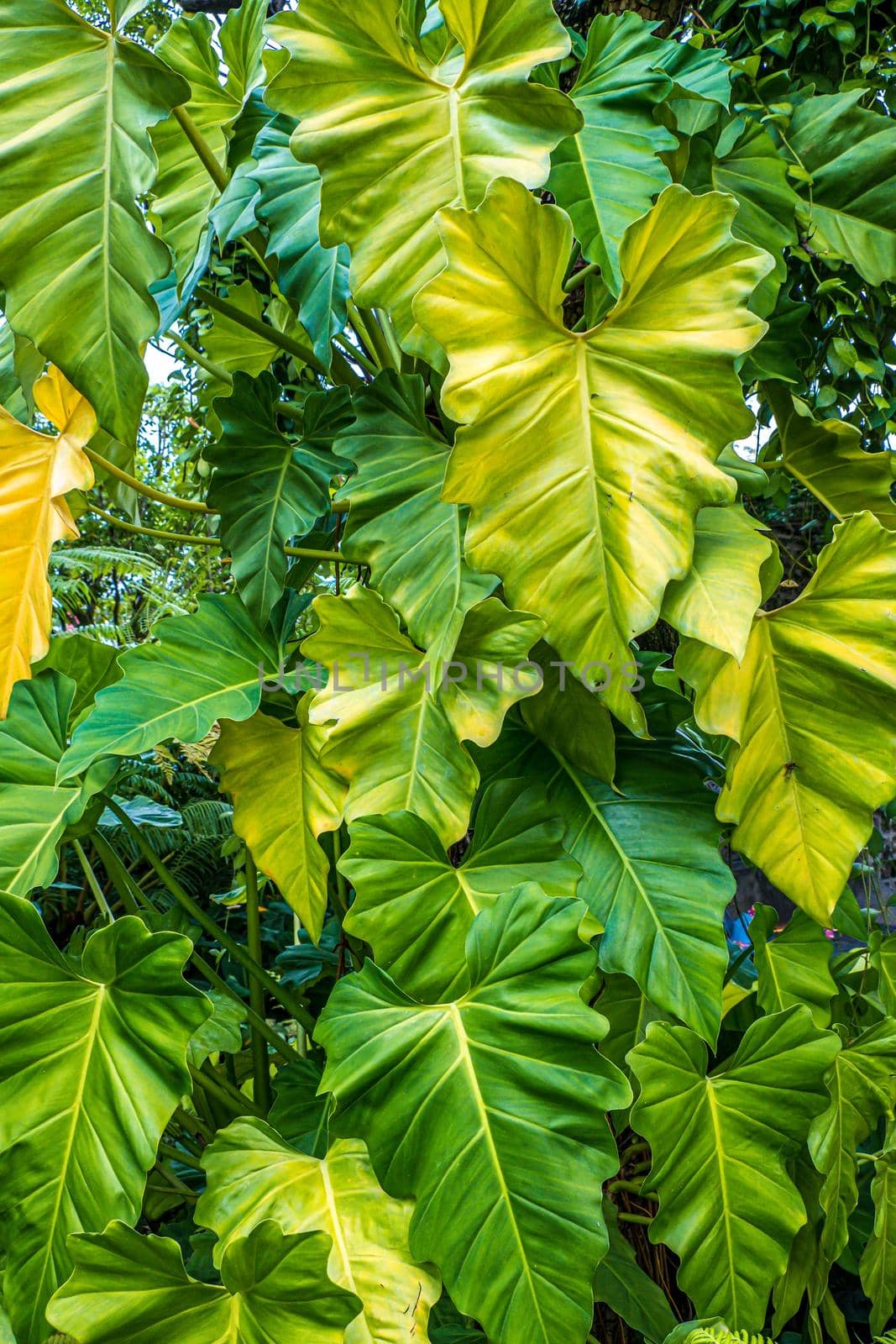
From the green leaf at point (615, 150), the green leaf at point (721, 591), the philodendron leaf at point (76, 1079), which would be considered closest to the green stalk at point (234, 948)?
the philodendron leaf at point (76, 1079)

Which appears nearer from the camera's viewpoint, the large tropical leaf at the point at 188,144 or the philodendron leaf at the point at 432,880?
the philodendron leaf at the point at 432,880

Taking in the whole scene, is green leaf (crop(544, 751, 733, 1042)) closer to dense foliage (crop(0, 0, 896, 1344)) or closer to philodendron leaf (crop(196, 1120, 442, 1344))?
dense foliage (crop(0, 0, 896, 1344))

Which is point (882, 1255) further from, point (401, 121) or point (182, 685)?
point (401, 121)

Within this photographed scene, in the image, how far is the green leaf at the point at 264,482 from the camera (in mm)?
958

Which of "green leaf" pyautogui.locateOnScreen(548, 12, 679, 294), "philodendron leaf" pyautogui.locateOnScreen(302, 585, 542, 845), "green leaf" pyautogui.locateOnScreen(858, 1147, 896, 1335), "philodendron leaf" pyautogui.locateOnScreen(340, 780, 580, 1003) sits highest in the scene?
"green leaf" pyautogui.locateOnScreen(548, 12, 679, 294)

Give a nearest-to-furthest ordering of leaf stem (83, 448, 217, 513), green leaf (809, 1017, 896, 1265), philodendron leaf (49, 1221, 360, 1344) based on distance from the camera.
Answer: philodendron leaf (49, 1221, 360, 1344), green leaf (809, 1017, 896, 1265), leaf stem (83, 448, 217, 513)

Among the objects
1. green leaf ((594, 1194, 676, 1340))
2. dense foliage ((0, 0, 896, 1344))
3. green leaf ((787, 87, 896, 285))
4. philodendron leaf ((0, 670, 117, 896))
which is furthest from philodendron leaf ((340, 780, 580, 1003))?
green leaf ((787, 87, 896, 285))

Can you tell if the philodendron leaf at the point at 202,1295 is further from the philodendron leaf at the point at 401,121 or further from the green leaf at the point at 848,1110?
the philodendron leaf at the point at 401,121

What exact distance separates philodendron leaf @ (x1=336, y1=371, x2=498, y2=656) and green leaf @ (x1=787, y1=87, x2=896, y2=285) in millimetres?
646

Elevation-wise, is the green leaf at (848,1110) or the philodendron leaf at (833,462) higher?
the philodendron leaf at (833,462)

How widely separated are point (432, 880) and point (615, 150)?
0.69m

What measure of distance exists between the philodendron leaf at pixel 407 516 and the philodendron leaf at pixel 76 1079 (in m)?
0.35

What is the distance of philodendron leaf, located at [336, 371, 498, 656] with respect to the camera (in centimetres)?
83

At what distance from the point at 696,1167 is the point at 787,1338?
2.58 ft
